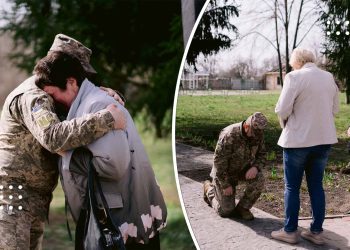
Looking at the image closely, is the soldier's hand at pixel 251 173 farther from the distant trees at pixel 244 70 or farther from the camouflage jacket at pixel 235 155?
the distant trees at pixel 244 70

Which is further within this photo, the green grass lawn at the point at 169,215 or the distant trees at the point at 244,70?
the green grass lawn at the point at 169,215

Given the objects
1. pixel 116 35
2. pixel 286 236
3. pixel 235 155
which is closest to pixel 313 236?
pixel 286 236

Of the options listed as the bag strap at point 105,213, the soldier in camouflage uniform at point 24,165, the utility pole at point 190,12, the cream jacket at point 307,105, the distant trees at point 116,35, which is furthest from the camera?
the distant trees at point 116,35

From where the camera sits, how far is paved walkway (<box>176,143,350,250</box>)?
113 inches

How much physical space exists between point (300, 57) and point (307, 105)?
0.21 m

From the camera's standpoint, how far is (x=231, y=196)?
290 centimetres

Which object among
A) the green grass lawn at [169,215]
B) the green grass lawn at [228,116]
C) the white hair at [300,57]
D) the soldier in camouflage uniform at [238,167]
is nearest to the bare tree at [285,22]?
the white hair at [300,57]

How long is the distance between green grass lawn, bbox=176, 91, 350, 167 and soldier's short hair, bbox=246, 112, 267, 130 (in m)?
0.02

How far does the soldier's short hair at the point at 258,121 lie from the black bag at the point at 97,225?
0.72m

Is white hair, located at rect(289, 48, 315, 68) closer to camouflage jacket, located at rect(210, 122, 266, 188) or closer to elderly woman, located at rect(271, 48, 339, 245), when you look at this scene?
elderly woman, located at rect(271, 48, 339, 245)

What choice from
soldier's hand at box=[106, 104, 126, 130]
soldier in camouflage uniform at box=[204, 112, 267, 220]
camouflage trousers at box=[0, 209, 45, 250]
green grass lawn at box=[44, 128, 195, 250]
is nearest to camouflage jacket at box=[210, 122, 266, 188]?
soldier in camouflage uniform at box=[204, 112, 267, 220]

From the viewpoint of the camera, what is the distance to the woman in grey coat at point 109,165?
2.94 metres

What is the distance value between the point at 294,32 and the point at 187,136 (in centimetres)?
67

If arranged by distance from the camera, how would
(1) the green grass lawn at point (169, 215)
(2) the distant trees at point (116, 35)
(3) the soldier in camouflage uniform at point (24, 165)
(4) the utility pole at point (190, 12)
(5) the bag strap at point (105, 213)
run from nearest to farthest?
(5) the bag strap at point (105, 213) < (3) the soldier in camouflage uniform at point (24, 165) < (4) the utility pole at point (190, 12) < (1) the green grass lawn at point (169, 215) < (2) the distant trees at point (116, 35)
